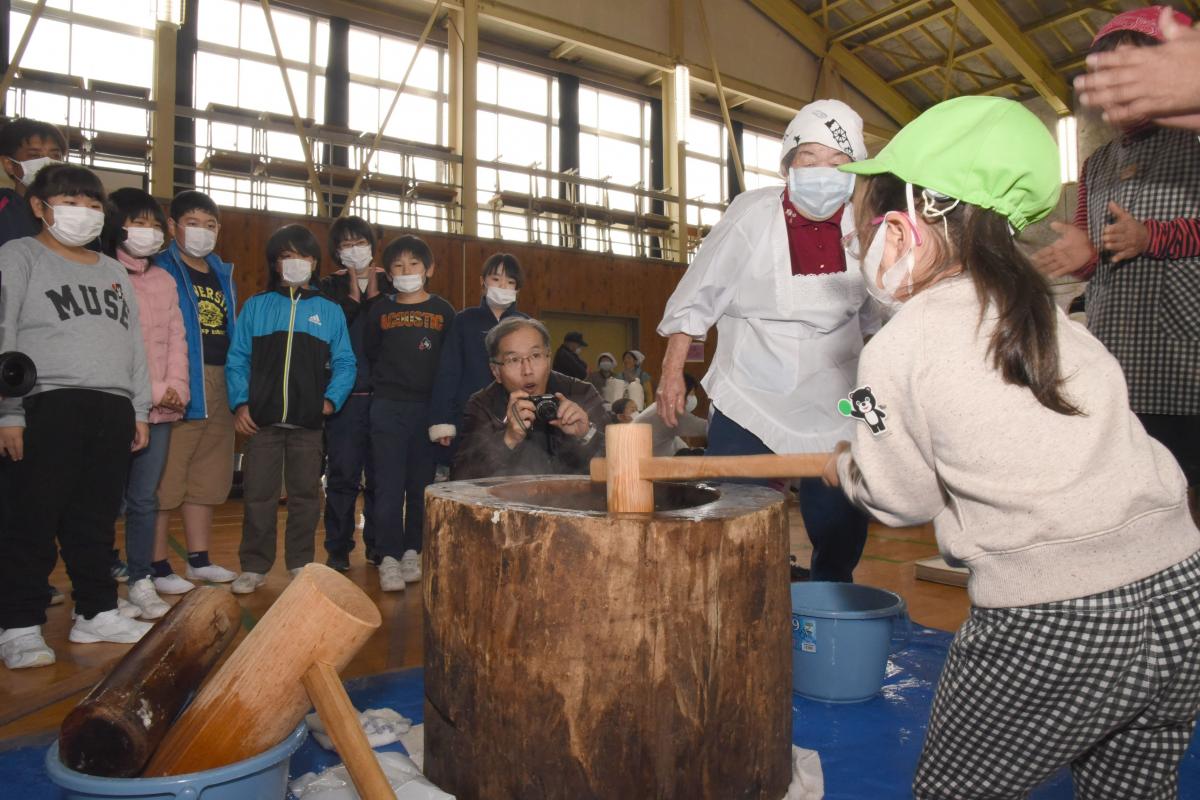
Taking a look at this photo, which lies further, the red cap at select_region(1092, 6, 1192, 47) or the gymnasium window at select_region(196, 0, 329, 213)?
the gymnasium window at select_region(196, 0, 329, 213)

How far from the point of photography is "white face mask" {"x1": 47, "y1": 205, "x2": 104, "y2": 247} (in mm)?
2396

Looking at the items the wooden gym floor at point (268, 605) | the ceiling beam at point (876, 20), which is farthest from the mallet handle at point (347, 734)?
the ceiling beam at point (876, 20)

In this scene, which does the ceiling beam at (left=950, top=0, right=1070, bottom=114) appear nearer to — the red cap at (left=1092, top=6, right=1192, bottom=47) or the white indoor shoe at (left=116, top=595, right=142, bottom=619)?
the red cap at (left=1092, top=6, right=1192, bottom=47)

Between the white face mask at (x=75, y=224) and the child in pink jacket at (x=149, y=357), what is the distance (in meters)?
0.46

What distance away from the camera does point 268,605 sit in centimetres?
305

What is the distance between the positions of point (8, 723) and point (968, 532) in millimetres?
2140

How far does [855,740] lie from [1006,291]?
1215 mm

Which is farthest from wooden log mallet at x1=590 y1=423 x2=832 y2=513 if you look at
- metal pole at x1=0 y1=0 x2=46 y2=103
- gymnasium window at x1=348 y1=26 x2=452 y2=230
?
gymnasium window at x1=348 y1=26 x2=452 y2=230

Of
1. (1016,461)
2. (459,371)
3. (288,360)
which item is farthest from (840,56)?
(1016,461)

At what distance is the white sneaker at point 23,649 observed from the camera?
2277 millimetres

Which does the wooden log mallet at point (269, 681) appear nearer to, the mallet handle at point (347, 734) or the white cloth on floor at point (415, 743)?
the mallet handle at point (347, 734)

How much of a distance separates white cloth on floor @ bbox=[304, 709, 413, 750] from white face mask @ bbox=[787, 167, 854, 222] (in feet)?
5.57

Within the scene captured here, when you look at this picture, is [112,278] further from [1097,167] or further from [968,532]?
[1097,167]

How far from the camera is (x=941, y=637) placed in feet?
8.39
